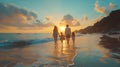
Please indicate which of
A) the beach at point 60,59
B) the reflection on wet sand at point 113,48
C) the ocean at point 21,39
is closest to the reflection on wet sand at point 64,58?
the beach at point 60,59

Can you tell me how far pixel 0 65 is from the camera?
24.5 ft

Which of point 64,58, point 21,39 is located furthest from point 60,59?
point 21,39

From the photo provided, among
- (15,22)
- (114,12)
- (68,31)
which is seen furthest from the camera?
(114,12)

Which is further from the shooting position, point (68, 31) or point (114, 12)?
point (114, 12)

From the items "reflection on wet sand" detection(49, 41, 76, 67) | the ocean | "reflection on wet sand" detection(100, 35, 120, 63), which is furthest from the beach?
the ocean

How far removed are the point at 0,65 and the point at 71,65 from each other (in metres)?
2.59

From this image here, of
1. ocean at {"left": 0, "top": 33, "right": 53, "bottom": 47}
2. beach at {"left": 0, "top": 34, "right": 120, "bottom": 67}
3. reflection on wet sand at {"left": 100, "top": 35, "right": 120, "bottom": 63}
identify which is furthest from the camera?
ocean at {"left": 0, "top": 33, "right": 53, "bottom": 47}

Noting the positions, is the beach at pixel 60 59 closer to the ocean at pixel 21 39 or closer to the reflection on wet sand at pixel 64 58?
the reflection on wet sand at pixel 64 58

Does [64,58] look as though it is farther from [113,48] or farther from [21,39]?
[21,39]

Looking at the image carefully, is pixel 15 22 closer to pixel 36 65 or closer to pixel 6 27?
pixel 6 27

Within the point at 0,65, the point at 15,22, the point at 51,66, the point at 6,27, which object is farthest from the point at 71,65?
the point at 15,22

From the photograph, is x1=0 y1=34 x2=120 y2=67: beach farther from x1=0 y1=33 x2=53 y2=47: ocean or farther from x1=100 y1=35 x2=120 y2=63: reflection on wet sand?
x1=0 y1=33 x2=53 y2=47: ocean

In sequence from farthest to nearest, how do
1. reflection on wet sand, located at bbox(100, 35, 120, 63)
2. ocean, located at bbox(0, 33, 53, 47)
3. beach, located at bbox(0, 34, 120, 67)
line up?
ocean, located at bbox(0, 33, 53, 47)
reflection on wet sand, located at bbox(100, 35, 120, 63)
beach, located at bbox(0, 34, 120, 67)

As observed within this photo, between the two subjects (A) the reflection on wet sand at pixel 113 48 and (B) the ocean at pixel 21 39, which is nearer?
(A) the reflection on wet sand at pixel 113 48
